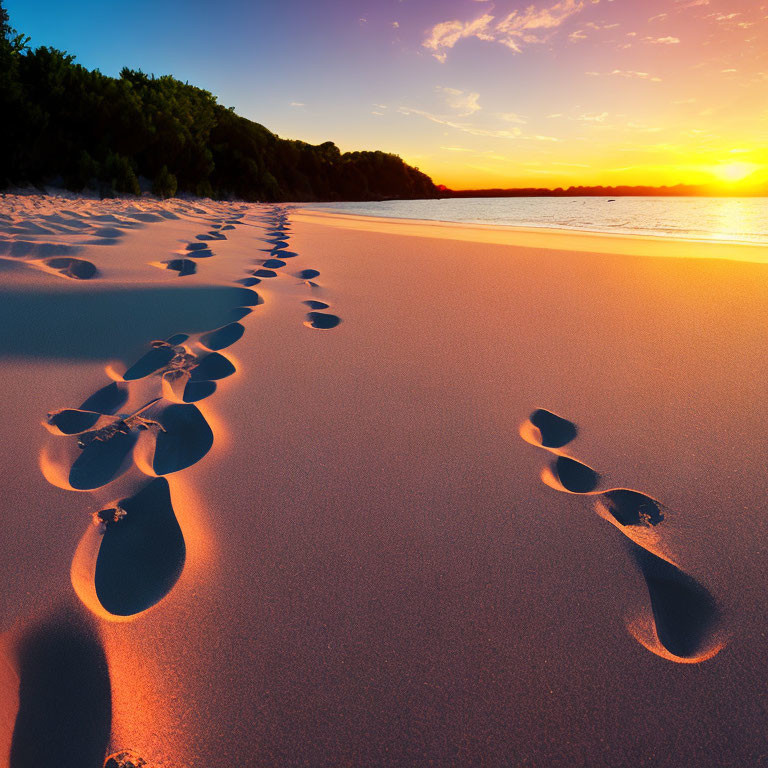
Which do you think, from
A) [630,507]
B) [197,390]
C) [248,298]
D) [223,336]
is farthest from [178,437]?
[248,298]

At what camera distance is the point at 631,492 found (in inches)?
38.8

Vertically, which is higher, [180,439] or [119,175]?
[119,175]

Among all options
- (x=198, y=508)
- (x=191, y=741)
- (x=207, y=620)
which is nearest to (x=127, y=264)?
(x=198, y=508)

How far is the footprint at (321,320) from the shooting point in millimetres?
1973

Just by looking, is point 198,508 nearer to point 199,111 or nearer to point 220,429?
point 220,429

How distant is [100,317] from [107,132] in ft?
48.1

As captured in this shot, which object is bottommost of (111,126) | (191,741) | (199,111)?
(191,741)

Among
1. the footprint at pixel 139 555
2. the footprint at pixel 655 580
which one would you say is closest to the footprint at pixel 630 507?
the footprint at pixel 655 580

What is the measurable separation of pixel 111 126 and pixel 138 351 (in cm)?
1500

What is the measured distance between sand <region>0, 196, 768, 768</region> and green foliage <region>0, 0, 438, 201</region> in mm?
12544

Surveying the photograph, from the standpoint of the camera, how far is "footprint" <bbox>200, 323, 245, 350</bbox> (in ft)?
5.69

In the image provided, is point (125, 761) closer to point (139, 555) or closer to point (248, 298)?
point (139, 555)

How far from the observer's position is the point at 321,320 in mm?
2031

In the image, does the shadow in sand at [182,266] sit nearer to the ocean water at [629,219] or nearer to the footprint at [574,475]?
the footprint at [574,475]
